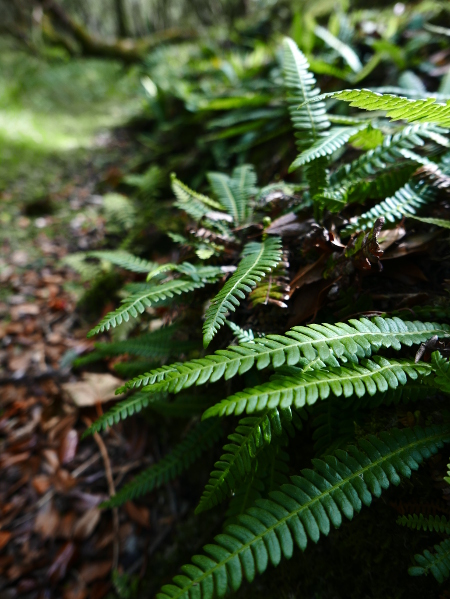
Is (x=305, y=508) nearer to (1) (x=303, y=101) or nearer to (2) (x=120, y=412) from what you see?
(2) (x=120, y=412)

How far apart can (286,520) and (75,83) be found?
304 inches

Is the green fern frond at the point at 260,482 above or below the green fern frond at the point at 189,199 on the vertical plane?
below

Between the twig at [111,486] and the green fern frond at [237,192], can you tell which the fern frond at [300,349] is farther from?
the twig at [111,486]

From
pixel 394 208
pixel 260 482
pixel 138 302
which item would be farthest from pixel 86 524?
pixel 394 208

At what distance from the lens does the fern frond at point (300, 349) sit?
968 mm

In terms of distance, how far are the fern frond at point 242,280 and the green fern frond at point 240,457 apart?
283 millimetres

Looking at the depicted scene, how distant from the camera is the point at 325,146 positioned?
141 centimetres

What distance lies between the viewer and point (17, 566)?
171cm

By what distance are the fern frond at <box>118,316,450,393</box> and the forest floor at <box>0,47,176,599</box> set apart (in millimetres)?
1132

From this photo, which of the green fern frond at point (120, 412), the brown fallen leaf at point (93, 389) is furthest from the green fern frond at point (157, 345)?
the brown fallen leaf at point (93, 389)

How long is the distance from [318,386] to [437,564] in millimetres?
497

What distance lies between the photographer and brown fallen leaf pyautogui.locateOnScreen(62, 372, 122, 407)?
204cm

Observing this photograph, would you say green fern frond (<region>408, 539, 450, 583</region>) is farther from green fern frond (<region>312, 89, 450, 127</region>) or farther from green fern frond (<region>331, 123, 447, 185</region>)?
green fern frond (<region>331, 123, 447, 185</region>)

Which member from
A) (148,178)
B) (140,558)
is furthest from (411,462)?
(148,178)
